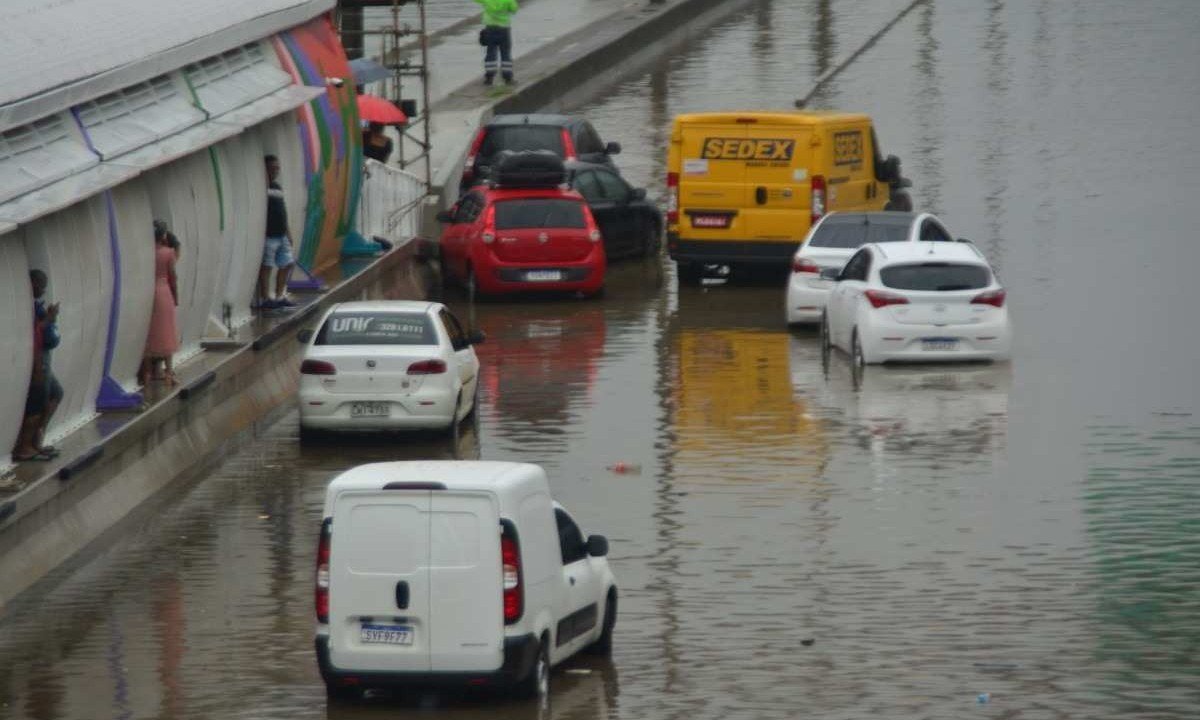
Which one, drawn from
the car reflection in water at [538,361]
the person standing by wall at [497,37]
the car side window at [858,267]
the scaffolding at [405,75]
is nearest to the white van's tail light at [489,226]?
the car reflection in water at [538,361]

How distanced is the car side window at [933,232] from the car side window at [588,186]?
251 inches

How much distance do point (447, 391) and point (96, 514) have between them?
187 inches

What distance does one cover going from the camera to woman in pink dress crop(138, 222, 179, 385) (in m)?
25.0

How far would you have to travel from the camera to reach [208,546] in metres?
20.5

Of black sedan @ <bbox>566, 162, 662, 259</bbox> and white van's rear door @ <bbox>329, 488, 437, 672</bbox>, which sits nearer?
white van's rear door @ <bbox>329, 488, 437, 672</bbox>

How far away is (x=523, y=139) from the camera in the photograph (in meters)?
41.0

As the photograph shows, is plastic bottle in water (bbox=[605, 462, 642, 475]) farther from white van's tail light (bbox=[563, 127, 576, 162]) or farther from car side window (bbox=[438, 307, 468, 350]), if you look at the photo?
white van's tail light (bbox=[563, 127, 576, 162])

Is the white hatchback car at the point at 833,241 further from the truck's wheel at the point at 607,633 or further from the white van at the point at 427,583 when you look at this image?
the white van at the point at 427,583

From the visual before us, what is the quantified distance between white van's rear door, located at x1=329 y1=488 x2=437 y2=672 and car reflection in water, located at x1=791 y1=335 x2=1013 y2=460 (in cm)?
952

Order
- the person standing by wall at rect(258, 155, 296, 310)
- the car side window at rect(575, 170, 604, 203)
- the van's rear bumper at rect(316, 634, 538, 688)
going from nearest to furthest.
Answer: the van's rear bumper at rect(316, 634, 538, 688), the person standing by wall at rect(258, 155, 296, 310), the car side window at rect(575, 170, 604, 203)

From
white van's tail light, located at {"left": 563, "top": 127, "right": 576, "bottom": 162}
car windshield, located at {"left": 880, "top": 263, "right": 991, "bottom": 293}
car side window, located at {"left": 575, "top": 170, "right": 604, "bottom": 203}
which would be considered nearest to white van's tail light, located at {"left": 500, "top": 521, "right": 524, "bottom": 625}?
car windshield, located at {"left": 880, "top": 263, "right": 991, "bottom": 293}

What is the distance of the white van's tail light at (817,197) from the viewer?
114 ft

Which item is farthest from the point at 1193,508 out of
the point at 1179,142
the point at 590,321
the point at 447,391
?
the point at 1179,142

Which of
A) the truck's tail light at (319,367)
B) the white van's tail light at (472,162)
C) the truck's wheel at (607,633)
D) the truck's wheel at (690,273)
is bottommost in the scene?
the truck's wheel at (690,273)
